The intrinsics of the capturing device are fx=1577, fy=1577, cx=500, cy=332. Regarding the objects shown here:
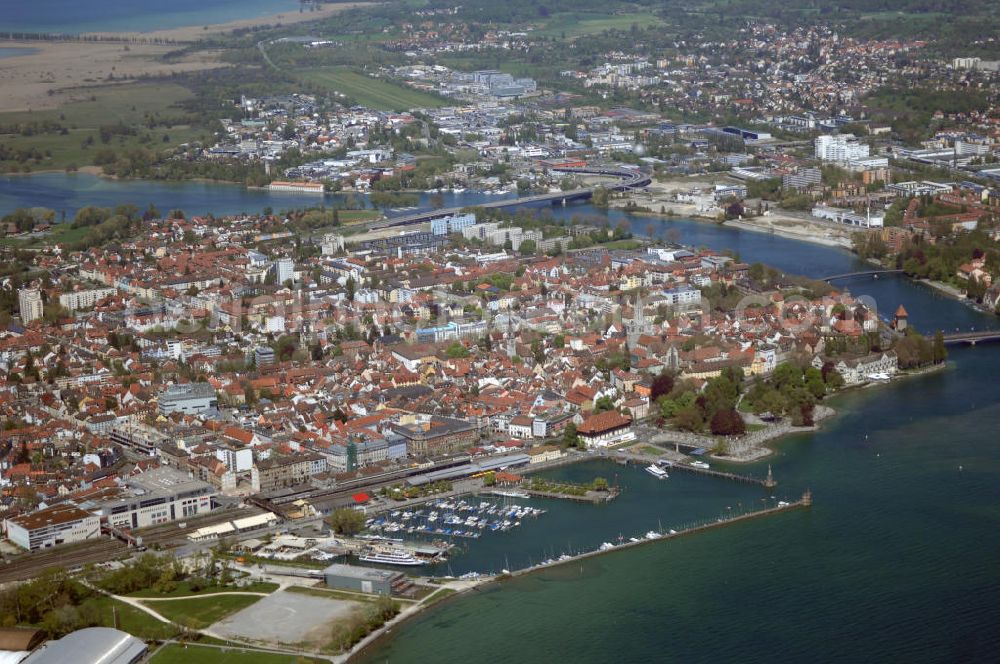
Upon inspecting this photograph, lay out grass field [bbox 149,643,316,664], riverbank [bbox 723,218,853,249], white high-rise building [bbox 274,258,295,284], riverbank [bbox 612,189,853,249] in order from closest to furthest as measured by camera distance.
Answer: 1. grass field [bbox 149,643,316,664]
2. white high-rise building [bbox 274,258,295,284]
3. riverbank [bbox 723,218,853,249]
4. riverbank [bbox 612,189,853,249]

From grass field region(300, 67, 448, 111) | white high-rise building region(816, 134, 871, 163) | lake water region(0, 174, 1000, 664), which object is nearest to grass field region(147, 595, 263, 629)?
lake water region(0, 174, 1000, 664)

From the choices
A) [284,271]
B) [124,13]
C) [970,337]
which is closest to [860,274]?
[970,337]

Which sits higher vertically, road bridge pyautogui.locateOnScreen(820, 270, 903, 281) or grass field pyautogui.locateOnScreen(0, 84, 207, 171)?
grass field pyautogui.locateOnScreen(0, 84, 207, 171)

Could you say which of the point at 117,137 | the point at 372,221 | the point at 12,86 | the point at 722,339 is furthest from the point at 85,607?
the point at 12,86

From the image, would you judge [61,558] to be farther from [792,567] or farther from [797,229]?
Answer: [797,229]

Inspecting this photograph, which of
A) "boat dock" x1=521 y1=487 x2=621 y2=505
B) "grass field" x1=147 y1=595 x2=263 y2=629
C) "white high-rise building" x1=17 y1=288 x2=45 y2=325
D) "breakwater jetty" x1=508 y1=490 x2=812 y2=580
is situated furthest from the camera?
"white high-rise building" x1=17 y1=288 x2=45 y2=325

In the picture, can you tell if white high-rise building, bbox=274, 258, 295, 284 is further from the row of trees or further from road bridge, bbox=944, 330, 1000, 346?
road bridge, bbox=944, 330, 1000, 346

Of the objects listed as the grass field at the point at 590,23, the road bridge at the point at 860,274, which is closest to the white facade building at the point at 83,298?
the road bridge at the point at 860,274
